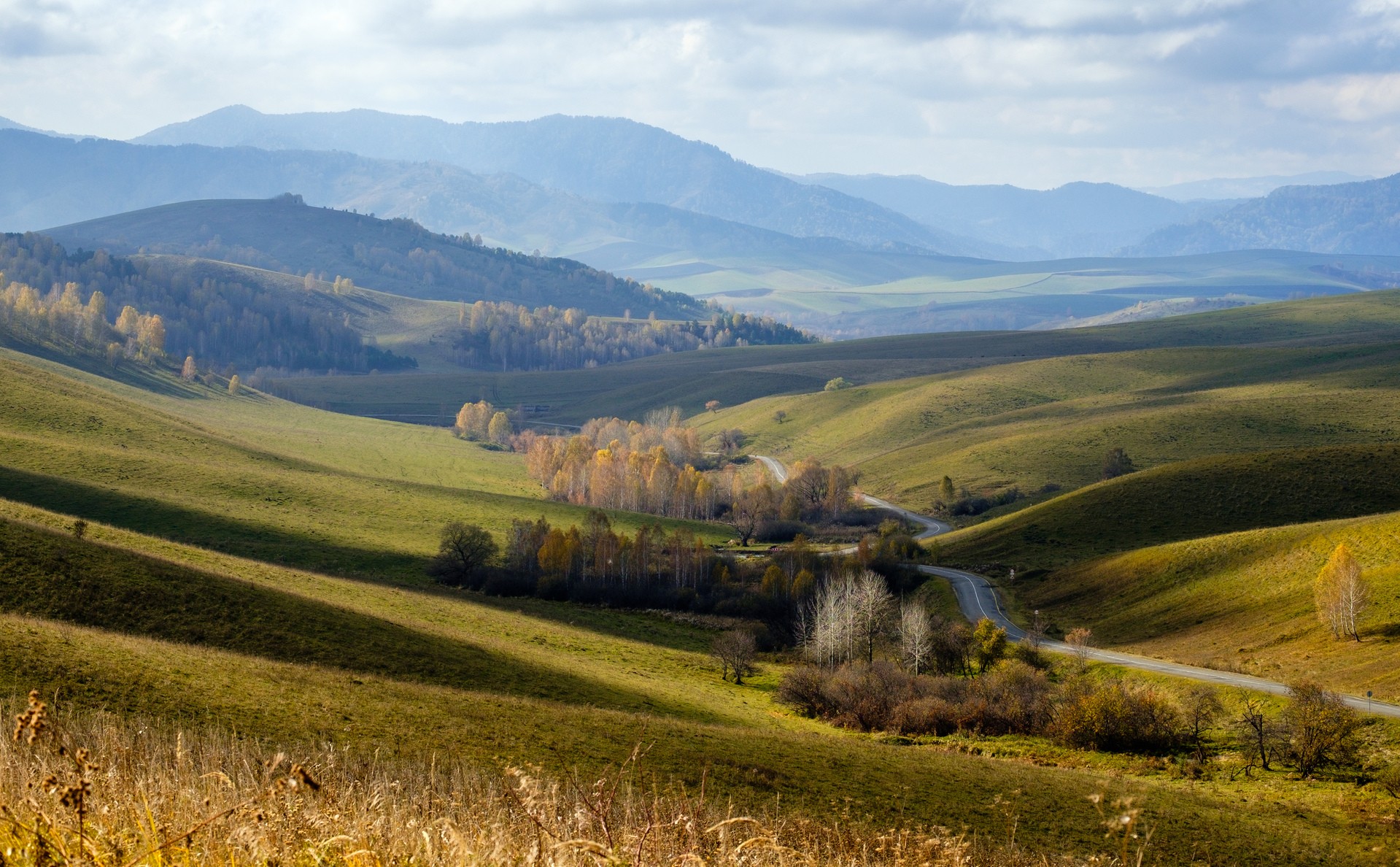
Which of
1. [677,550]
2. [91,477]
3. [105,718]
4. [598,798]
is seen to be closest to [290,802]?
[598,798]

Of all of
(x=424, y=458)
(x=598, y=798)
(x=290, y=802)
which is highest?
(x=598, y=798)

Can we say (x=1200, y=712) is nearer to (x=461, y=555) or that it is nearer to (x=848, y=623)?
(x=848, y=623)

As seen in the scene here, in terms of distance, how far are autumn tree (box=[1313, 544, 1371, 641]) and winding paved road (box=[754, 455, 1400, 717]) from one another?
6.97 m

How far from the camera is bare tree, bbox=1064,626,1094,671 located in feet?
195

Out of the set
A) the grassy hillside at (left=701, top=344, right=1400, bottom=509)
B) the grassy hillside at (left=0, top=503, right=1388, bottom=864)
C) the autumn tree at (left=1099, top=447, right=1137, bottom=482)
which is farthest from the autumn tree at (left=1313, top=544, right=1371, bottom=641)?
the grassy hillside at (left=701, top=344, right=1400, bottom=509)

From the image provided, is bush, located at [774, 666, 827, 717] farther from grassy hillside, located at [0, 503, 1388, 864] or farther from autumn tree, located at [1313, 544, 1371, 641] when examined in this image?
autumn tree, located at [1313, 544, 1371, 641]

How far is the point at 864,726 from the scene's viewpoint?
51.8 meters

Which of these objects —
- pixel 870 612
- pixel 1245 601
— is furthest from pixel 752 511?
pixel 1245 601

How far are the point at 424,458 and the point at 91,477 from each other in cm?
8695

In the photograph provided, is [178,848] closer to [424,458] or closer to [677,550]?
[677,550]

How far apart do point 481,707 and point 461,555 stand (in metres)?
52.8

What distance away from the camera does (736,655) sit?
207 feet

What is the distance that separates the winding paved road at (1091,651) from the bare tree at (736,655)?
1860cm

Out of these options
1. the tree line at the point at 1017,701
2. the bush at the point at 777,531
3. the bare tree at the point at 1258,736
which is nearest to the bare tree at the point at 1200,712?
the tree line at the point at 1017,701
